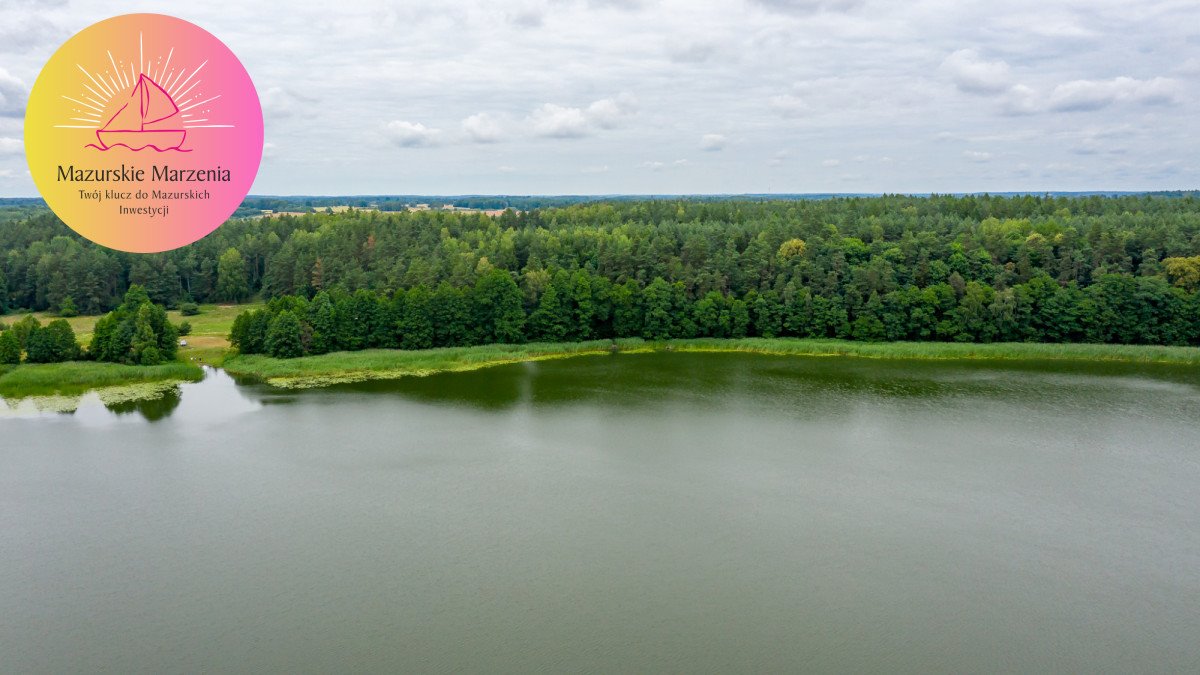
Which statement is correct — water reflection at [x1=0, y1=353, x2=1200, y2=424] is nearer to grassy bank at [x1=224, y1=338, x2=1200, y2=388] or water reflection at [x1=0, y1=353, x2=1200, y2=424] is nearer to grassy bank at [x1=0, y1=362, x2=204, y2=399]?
grassy bank at [x1=0, y1=362, x2=204, y2=399]

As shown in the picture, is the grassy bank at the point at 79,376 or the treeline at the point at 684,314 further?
the treeline at the point at 684,314

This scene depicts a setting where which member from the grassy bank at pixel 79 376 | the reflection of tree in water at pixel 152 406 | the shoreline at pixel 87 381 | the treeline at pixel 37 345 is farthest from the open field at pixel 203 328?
the reflection of tree in water at pixel 152 406

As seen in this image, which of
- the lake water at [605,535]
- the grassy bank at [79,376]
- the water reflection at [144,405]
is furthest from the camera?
the grassy bank at [79,376]

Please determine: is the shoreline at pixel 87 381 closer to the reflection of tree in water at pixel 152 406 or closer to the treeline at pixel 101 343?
the reflection of tree in water at pixel 152 406

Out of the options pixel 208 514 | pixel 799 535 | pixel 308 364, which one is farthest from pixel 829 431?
pixel 308 364

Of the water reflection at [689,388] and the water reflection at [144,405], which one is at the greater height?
the water reflection at [689,388]

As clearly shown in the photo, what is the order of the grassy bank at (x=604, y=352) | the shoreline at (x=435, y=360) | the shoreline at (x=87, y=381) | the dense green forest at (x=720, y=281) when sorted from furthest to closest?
the dense green forest at (x=720, y=281), the grassy bank at (x=604, y=352), the shoreline at (x=435, y=360), the shoreline at (x=87, y=381)

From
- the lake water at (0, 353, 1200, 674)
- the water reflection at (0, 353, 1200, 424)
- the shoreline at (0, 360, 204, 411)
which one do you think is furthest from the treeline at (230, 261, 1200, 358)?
the lake water at (0, 353, 1200, 674)
